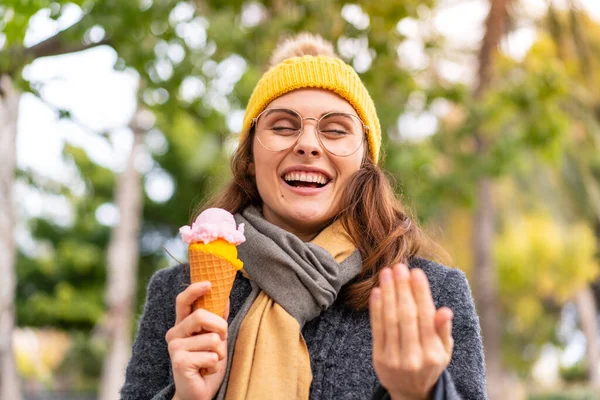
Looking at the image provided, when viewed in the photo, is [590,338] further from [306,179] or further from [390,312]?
[390,312]

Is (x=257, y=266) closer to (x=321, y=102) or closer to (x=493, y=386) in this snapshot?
(x=321, y=102)

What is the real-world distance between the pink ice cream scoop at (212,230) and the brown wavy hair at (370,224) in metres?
0.46

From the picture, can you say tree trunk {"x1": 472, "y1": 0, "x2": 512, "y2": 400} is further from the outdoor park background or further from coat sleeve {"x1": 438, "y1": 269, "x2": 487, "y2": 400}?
coat sleeve {"x1": 438, "y1": 269, "x2": 487, "y2": 400}

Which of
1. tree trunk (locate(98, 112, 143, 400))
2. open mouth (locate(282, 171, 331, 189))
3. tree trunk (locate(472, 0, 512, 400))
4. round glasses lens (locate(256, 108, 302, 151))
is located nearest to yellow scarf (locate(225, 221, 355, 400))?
open mouth (locate(282, 171, 331, 189))

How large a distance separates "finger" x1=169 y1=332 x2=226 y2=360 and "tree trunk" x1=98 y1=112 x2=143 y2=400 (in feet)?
27.1

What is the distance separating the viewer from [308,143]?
2441 millimetres

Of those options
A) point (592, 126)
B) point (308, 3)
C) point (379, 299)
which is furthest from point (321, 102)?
point (592, 126)

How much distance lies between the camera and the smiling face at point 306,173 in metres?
2.46

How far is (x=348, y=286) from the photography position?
2420mm

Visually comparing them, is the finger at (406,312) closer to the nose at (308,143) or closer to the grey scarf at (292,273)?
the grey scarf at (292,273)

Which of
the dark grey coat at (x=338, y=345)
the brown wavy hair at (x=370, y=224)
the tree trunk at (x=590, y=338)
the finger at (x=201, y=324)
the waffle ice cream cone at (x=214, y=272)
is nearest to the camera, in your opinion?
the finger at (x=201, y=324)

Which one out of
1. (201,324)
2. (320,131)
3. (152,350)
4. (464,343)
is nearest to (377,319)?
(201,324)

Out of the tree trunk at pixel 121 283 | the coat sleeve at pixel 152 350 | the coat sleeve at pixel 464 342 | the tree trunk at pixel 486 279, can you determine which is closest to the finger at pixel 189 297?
the coat sleeve at pixel 152 350

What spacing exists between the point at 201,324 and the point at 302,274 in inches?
17.1
